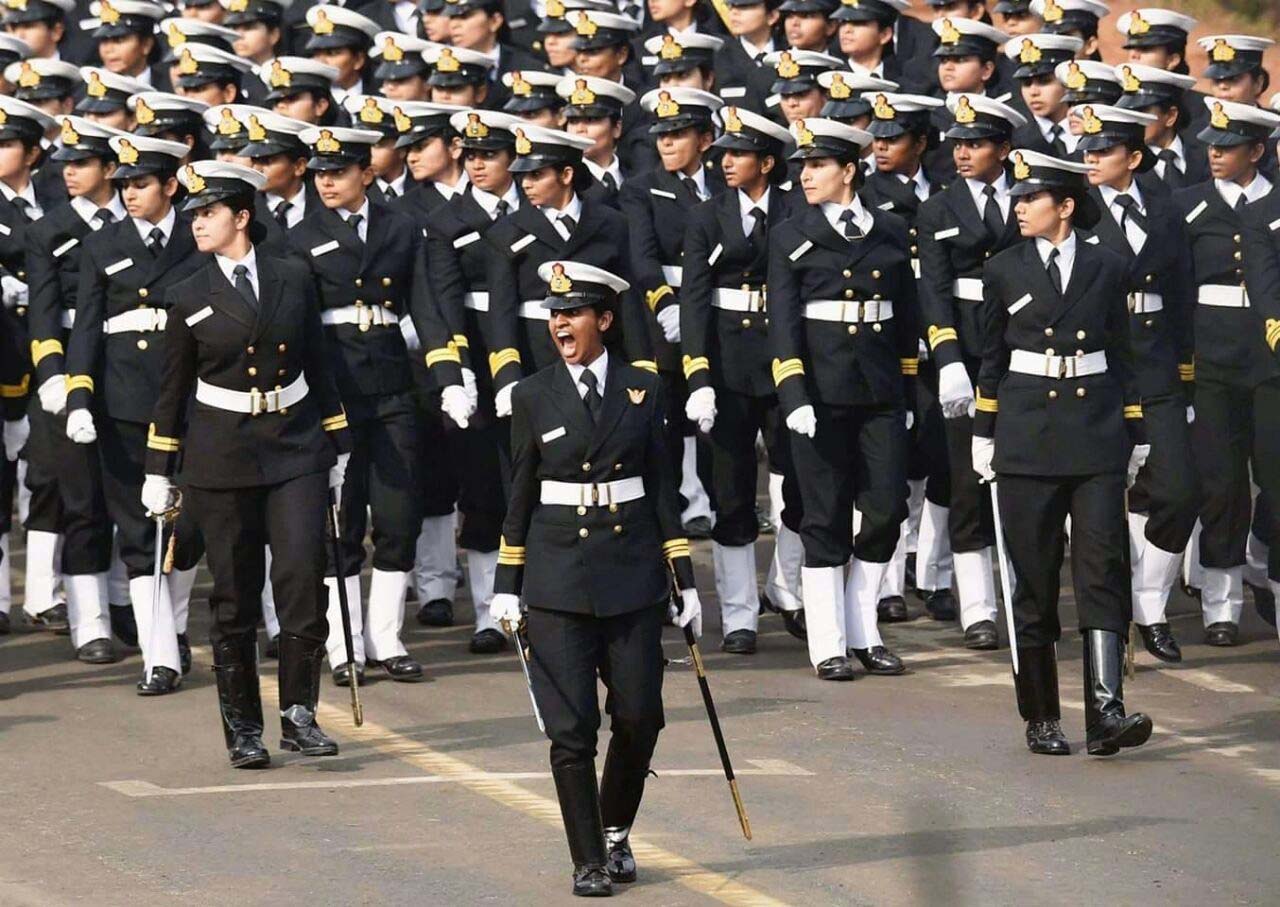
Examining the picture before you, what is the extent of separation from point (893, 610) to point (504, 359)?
251 centimetres

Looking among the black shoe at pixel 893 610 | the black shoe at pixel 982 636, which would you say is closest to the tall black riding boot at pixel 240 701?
the black shoe at pixel 982 636

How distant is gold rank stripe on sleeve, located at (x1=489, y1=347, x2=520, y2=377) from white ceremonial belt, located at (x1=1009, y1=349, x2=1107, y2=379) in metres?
2.58

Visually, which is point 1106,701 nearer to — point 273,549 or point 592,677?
point 592,677

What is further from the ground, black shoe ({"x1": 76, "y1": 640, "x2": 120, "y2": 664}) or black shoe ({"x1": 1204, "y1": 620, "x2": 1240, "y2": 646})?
black shoe ({"x1": 76, "y1": 640, "x2": 120, "y2": 664})

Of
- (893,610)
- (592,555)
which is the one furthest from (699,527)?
(592,555)

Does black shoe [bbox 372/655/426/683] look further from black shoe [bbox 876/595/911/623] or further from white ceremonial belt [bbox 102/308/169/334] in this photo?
black shoe [bbox 876/595/911/623]

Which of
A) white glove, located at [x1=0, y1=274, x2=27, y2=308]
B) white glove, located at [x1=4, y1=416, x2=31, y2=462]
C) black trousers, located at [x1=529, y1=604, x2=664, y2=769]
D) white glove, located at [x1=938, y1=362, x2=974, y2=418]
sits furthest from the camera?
white glove, located at [x1=4, y1=416, x2=31, y2=462]

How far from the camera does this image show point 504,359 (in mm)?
13906

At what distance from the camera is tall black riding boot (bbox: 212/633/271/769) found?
11977 mm

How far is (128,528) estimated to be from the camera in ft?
45.5

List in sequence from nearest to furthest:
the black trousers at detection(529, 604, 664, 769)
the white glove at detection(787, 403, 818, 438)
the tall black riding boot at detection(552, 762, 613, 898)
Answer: the tall black riding boot at detection(552, 762, 613, 898) → the black trousers at detection(529, 604, 664, 769) → the white glove at detection(787, 403, 818, 438)

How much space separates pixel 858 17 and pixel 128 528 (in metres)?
5.60

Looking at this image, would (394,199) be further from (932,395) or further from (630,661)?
(630,661)

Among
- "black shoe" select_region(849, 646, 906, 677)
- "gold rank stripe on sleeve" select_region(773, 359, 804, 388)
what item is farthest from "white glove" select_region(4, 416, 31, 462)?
"black shoe" select_region(849, 646, 906, 677)
